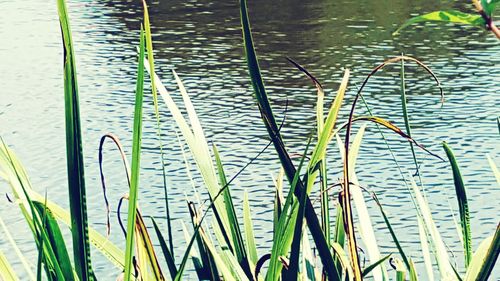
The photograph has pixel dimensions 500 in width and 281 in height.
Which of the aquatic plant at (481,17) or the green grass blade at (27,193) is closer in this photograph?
the aquatic plant at (481,17)

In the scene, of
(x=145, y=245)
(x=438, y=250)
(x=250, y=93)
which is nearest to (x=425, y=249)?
(x=438, y=250)

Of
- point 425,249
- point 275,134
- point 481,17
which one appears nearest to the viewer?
point 481,17

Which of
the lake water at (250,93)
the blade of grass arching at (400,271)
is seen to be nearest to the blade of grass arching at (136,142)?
the blade of grass arching at (400,271)

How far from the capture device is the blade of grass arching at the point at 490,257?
24 centimetres

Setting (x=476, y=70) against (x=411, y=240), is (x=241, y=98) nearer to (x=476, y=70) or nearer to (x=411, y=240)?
(x=476, y=70)

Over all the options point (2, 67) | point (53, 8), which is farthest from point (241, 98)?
point (53, 8)

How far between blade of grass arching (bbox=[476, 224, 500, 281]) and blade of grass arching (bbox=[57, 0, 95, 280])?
12 centimetres

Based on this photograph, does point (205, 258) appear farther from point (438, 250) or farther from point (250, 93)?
point (250, 93)

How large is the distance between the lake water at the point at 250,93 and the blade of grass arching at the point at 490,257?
854 millimetres

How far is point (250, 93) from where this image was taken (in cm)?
328

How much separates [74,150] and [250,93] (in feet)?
10.0

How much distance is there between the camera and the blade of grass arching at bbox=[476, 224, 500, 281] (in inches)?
9.4

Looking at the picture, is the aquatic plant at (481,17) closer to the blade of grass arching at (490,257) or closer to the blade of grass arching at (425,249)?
the blade of grass arching at (490,257)

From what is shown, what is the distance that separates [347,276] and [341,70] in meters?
3.20
